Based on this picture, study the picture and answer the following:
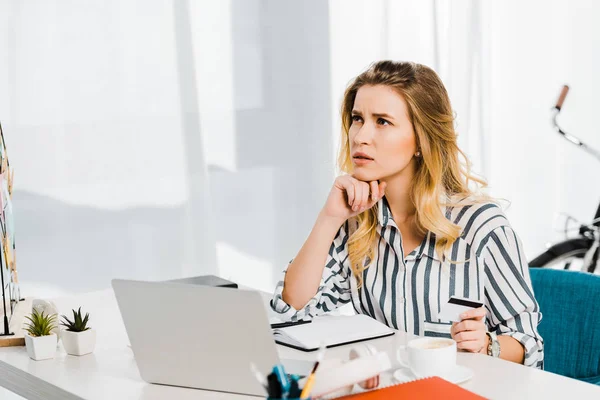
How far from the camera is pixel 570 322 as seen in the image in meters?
1.89

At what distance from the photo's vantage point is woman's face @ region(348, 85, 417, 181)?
72.1 inches

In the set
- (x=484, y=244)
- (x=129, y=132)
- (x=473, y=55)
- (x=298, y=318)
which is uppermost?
(x=473, y=55)

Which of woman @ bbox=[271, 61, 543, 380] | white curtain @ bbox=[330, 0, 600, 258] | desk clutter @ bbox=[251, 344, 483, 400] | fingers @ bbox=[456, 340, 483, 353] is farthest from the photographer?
white curtain @ bbox=[330, 0, 600, 258]

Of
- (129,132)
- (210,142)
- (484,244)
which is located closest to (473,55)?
(210,142)

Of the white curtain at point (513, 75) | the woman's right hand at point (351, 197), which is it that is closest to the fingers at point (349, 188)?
the woman's right hand at point (351, 197)

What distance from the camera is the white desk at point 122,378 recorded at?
129 centimetres

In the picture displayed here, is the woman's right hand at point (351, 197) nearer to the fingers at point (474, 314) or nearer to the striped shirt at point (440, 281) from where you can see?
the striped shirt at point (440, 281)

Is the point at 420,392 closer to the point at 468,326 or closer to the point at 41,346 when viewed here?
the point at 468,326

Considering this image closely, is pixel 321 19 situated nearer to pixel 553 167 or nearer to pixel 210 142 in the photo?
pixel 210 142

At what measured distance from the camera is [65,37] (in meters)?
3.00

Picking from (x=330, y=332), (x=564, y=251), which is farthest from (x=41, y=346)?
(x=564, y=251)

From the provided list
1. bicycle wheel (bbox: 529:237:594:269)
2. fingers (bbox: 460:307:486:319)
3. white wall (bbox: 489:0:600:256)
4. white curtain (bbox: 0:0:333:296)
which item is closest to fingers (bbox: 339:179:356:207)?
fingers (bbox: 460:307:486:319)

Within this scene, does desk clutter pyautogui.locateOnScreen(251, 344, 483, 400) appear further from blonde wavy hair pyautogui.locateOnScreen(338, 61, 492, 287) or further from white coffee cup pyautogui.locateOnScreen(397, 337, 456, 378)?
blonde wavy hair pyautogui.locateOnScreen(338, 61, 492, 287)

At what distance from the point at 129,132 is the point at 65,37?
1.38 ft
